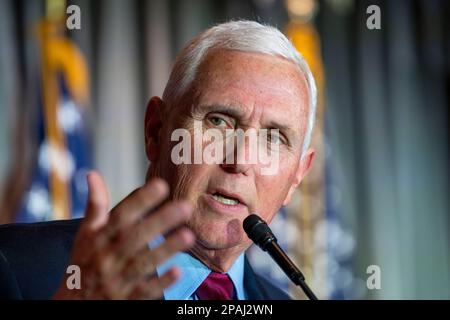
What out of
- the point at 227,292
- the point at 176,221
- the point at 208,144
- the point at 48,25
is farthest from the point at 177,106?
the point at 48,25

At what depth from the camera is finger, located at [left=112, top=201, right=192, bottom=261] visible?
4.23 ft

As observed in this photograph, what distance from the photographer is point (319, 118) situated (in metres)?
3.37

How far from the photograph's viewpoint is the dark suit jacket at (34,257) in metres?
1.77

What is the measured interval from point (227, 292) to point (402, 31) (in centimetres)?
179

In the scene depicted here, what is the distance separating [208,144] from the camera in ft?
6.41

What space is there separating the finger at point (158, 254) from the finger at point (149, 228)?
2 centimetres

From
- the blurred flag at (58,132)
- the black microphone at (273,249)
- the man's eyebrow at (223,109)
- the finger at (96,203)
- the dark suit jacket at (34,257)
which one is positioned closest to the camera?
the finger at (96,203)

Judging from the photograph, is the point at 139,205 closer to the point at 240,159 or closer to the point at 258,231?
the point at 258,231

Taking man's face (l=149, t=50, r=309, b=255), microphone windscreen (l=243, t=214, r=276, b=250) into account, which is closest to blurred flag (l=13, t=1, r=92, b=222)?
man's face (l=149, t=50, r=309, b=255)

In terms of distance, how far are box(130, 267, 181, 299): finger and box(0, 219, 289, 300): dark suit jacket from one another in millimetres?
512

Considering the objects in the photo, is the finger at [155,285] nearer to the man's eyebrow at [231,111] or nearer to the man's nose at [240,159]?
the man's nose at [240,159]

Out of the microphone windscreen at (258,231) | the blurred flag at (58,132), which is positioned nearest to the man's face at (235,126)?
the microphone windscreen at (258,231)

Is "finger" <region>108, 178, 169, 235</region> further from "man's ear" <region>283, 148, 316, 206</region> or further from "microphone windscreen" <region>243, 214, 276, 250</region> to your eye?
"man's ear" <region>283, 148, 316, 206</region>
